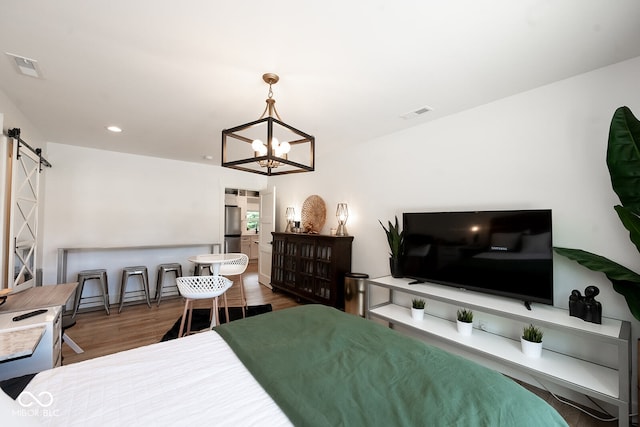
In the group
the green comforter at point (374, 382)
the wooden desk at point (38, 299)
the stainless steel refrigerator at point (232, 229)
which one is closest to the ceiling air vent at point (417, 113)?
the green comforter at point (374, 382)

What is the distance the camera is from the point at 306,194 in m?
4.82

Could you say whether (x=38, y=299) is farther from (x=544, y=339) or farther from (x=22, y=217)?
(x=544, y=339)

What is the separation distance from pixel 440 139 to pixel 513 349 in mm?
2020

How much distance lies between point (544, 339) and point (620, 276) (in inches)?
31.1

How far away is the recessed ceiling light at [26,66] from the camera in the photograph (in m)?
1.83

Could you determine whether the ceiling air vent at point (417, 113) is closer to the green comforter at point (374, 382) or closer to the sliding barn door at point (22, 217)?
the green comforter at point (374, 382)

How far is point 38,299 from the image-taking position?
83.6 inches

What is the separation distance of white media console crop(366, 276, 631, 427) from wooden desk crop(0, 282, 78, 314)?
2738 millimetres

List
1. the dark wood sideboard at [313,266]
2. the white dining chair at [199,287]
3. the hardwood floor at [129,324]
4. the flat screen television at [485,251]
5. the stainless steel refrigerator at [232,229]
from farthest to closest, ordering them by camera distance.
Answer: the stainless steel refrigerator at [232,229] < the dark wood sideboard at [313,266] < the hardwood floor at [129,324] < the white dining chair at [199,287] < the flat screen television at [485,251]

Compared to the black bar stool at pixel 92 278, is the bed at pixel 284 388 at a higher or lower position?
higher

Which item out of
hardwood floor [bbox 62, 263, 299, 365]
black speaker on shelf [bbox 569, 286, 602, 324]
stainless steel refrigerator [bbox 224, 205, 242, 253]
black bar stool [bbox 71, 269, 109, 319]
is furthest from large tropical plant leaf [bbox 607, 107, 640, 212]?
stainless steel refrigerator [bbox 224, 205, 242, 253]

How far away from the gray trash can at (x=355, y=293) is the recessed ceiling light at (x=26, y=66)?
135 inches

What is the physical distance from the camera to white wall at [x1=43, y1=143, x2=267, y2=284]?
3.92 metres

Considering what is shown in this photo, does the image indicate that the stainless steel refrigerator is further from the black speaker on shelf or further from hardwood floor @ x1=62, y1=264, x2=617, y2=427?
the black speaker on shelf
